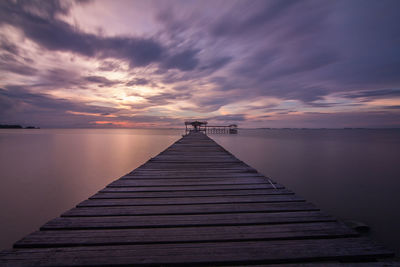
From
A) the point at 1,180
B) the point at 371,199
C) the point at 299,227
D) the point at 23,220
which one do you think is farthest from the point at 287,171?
the point at 1,180

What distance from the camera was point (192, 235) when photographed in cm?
194

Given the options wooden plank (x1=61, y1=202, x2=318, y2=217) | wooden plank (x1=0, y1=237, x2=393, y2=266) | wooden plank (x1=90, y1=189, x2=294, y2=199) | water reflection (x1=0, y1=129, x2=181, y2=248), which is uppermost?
wooden plank (x1=90, y1=189, x2=294, y2=199)

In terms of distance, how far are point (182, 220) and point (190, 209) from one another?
1.11 feet

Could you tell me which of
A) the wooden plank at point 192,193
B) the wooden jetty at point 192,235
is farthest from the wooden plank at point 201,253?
the wooden plank at point 192,193

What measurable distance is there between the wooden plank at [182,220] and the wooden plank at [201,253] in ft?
1.20

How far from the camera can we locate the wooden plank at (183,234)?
1.82 m

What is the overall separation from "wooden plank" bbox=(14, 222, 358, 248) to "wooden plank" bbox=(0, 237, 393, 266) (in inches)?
2.9

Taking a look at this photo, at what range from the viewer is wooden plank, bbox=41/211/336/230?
2.12 m

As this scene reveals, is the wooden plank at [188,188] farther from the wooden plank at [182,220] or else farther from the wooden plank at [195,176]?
the wooden plank at [182,220]

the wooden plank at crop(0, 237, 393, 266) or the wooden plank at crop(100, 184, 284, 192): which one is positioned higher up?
the wooden plank at crop(100, 184, 284, 192)

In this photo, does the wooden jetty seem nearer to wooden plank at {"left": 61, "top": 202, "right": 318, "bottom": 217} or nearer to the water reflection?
wooden plank at {"left": 61, "top": 202, "right": 318, "bottom": 217}

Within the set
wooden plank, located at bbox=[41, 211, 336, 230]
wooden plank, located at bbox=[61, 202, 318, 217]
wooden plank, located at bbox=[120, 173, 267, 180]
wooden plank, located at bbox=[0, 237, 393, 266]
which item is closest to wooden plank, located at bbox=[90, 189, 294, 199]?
wooden plank, located at bbox=[61, 202, 318, 217]

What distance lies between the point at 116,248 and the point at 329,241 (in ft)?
6.87

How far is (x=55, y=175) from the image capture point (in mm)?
11031
